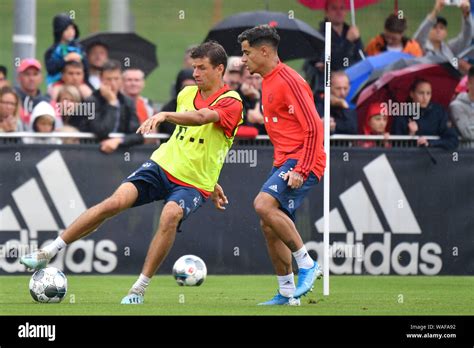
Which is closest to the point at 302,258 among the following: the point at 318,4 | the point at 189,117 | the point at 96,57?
the point at 189,117

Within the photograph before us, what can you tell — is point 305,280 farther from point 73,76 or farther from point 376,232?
point 73,76

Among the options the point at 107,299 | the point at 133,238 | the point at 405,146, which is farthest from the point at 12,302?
the point at 405,146

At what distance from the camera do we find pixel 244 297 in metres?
14.2

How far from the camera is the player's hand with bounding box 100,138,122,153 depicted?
17812mm

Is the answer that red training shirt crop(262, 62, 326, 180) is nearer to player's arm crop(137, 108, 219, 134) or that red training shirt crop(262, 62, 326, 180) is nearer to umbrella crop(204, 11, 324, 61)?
player's arm crop(137, 108, 219, 134)

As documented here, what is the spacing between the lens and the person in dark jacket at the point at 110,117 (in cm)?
1783

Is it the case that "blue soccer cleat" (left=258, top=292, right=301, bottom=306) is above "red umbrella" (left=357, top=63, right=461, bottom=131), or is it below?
below

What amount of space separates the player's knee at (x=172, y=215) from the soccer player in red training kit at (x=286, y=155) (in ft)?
2.64

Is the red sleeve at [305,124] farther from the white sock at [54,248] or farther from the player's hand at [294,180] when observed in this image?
the white sock at [54,248]

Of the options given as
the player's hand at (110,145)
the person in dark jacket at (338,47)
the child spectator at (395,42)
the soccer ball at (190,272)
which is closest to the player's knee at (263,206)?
the soccer ball at (190,272)

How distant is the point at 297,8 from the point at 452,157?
407 cm

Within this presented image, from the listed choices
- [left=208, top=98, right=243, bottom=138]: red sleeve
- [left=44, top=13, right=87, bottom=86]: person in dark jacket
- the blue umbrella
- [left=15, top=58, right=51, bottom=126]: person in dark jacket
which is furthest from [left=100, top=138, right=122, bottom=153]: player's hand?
[left=208, top=98, right=243, bottom=138]: red sleeve

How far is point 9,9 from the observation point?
2103 centimetres

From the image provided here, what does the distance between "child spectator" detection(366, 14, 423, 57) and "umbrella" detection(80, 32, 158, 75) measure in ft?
11.4
